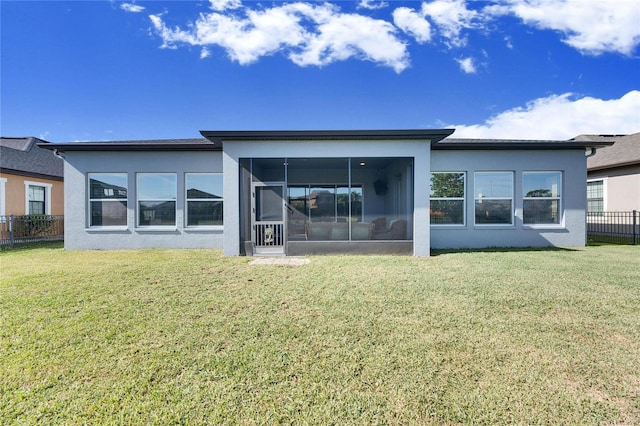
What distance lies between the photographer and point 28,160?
14289 millimetres

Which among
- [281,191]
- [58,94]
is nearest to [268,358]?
[281,191]

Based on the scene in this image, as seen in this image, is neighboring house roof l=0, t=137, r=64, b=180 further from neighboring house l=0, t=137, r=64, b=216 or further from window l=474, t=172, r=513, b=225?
window l=474, t=172, r=513, b=225

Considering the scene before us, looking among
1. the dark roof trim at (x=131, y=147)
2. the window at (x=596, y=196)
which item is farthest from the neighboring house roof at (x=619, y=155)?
the dark roof trim at (x=131, y=147)

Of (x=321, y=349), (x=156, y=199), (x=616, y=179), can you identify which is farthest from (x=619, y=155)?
(x=156, y=199)

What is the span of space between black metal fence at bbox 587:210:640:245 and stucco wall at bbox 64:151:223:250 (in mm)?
15394

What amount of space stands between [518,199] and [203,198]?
10939 millimetres

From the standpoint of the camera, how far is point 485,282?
213 inches

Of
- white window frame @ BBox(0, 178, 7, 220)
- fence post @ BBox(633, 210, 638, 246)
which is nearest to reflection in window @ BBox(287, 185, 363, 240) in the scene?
fence post @ BBox(633, 210, 638, 246)

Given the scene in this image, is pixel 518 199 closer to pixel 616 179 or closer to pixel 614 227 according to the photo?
pixel 614 227

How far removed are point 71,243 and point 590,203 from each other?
73.6 ft

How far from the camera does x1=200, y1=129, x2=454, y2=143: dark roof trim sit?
7898 mm

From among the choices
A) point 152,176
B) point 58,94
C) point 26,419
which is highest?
point 58,94

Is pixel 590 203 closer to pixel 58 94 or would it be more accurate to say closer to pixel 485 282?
pixel 485 282

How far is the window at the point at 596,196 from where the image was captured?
1372 centimetres
